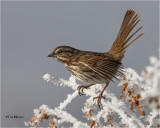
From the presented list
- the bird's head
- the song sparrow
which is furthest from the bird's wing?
the bird's head

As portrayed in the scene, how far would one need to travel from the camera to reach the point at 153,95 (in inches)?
38.1

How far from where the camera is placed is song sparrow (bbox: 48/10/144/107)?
459 centimetres

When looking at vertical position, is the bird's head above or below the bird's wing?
above

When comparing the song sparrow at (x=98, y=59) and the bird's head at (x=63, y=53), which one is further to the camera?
the bird's head at (x=63, y=53)

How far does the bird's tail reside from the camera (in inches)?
193

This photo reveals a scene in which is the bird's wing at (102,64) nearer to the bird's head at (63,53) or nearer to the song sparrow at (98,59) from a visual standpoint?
the song sparrow at (98,59)

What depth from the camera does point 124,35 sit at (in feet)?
16.5

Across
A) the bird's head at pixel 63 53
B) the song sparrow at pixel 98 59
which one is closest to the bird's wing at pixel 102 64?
the song sparrow at pixel 98 59

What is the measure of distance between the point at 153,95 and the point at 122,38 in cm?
418

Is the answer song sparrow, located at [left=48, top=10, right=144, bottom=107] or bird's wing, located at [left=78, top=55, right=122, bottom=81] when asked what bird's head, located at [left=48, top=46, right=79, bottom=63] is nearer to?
song sparrow, located at [left=48, top=10, right=144, bottom=107]

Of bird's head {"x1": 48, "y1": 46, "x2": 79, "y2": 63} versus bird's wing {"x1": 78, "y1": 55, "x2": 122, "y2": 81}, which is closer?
bird's wing {"x1": 78, "y1": 55, "x2": 122, "y2": 81}

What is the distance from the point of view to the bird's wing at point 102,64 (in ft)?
14.9

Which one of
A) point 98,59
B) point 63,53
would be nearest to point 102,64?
point 98,59

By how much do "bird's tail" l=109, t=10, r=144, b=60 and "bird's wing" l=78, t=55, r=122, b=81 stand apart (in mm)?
267
